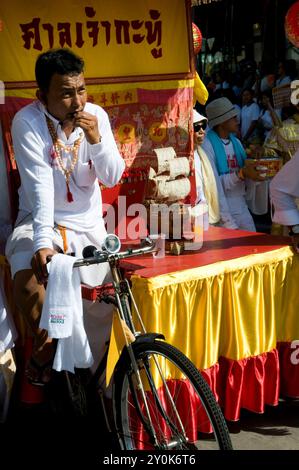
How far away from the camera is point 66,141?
299cm

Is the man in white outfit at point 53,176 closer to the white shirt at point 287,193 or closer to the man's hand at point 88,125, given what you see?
the man's hand at point 88,125

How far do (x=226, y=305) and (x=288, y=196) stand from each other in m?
0.70

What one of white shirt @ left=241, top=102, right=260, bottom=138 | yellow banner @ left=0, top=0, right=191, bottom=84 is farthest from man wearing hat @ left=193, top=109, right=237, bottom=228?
white shirt @ left=241, top=102, right=260, bottom=138

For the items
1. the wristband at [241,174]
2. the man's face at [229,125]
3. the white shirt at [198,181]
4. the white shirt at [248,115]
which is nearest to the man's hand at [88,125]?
the white shirt at [198,181]

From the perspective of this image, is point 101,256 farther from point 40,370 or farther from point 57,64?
point 57,64

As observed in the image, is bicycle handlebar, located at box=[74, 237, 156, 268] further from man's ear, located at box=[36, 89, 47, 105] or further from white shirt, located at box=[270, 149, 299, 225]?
white shirt, located at box=[270, 149, 299, 225]

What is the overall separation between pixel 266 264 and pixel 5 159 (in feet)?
5.00

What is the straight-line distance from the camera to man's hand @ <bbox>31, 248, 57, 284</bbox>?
2.62 metres

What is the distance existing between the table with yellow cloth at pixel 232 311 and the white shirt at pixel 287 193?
17cm

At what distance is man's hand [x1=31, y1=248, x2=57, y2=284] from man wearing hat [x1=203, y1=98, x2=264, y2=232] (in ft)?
7.87

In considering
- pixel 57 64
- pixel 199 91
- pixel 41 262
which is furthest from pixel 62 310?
pixel 199 91
